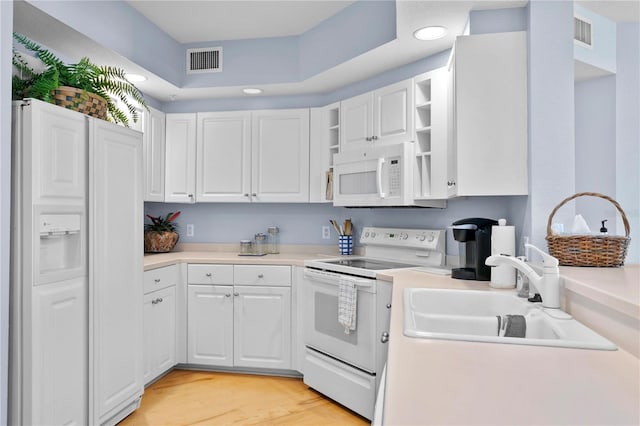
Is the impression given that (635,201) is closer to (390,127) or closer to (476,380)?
(390,127)

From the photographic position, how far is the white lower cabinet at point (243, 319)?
126 inches

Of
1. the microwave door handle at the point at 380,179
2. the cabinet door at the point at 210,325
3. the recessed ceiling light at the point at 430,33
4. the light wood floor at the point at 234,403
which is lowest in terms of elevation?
the light wood floor at the point at 234,403

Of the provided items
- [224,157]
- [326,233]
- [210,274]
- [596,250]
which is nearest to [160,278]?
[210,274]

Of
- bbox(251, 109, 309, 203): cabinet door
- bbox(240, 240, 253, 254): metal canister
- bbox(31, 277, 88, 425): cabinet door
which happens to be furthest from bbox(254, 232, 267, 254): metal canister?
bbox(31, 277, 88, 425): cabinet door

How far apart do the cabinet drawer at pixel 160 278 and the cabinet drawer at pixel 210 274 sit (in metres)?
0.11

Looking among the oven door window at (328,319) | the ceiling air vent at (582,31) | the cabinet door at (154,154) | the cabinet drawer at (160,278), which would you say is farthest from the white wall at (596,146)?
the cabinet door at (154,154)

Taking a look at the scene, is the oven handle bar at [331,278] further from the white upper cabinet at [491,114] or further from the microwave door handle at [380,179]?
the white upper cabinet at [491,114]

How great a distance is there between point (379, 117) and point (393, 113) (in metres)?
0.13

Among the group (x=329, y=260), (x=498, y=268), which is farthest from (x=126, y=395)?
(x=498, y=268)

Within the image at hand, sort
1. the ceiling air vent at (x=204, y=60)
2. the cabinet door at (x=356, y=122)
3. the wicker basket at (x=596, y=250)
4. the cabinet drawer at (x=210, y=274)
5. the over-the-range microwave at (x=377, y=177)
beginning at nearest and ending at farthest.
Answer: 1. the wicker basket at (x=596, y=250)
2. the over-the-range microwave at (x=377, y=177)
3. the cabinet door at (x=356, y=122)
4. the cabinet drawer at (x=210, y=274)
5. the ceiling air vent at (x=204, y=60)

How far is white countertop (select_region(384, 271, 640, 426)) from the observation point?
2.21 ft

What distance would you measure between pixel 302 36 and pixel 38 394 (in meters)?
2.87

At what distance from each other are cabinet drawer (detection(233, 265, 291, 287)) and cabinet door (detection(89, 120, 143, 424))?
77 centimetres

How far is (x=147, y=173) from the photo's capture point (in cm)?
347
